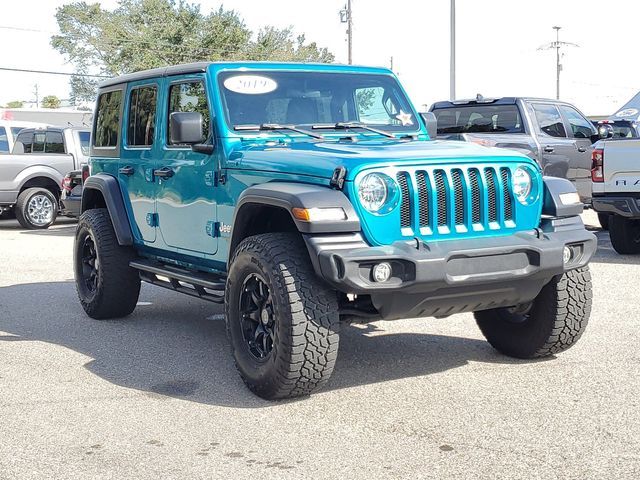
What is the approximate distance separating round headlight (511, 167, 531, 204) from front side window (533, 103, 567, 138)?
8.06 m

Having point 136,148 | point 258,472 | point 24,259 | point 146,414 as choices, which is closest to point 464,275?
point 258,472

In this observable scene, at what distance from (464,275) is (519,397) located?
2.61 feet

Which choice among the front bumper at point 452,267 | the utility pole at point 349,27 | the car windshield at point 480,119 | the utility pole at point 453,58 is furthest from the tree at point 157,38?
the front bumper at point 452,267

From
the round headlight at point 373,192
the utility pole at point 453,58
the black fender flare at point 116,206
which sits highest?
the utility pole at point 453,58

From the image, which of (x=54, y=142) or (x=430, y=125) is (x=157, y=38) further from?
(x=430, y=125)

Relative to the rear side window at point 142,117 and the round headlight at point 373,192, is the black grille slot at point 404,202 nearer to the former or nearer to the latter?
the round headlight at point 373,192

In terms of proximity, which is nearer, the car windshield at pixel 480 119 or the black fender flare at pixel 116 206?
the black fender flare at pixel 116 206

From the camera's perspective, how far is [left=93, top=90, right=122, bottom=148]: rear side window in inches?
299

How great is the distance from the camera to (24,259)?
11969 mm

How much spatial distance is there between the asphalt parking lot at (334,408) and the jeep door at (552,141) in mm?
5655

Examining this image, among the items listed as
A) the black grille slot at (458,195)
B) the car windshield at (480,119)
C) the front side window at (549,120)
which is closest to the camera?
the black grille slot at (458,195)

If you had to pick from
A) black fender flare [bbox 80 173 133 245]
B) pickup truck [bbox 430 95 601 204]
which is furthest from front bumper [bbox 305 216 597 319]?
pickup truck [bbox 430 95 601 204]

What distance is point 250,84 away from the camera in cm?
613

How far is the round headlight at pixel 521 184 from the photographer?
5.20 metres
